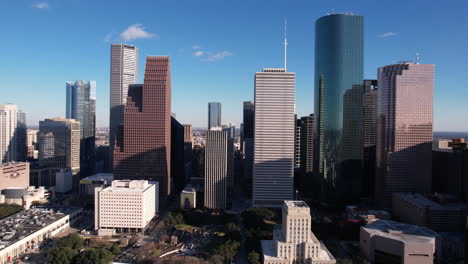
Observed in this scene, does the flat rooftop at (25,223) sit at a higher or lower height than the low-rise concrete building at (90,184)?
lower

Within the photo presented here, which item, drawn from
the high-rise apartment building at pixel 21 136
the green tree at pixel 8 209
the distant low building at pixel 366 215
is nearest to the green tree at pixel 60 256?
the green tree at pixel 8 209

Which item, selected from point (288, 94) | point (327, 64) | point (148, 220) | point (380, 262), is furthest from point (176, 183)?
point (380, 262)

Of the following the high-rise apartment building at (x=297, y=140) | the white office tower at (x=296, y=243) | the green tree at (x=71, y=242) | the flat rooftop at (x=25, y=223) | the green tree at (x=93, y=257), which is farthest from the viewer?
the high-rise apartment building at (x=297, y=140)

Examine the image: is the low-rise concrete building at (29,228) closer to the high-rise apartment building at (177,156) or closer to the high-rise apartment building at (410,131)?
the high-rise apartment building at (177,156)

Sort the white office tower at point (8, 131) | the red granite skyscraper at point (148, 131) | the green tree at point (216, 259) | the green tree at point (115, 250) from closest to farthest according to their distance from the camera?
the green tree at point (216, 259), the green tree at point (115, 250), the red granite skyscraper at point (148, 131), the white office tower at point (8, 131)

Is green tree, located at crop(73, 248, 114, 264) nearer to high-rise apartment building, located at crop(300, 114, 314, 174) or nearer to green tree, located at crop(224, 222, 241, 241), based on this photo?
green tree, located at crop(224, 222, 241, 241)

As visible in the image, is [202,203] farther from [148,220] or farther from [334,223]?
[334,223]

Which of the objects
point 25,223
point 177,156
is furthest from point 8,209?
point 177,156

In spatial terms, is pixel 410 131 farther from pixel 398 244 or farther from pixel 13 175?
pixel 13 175
